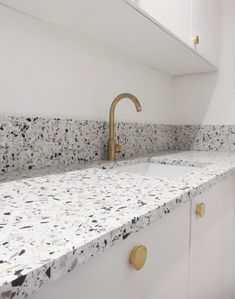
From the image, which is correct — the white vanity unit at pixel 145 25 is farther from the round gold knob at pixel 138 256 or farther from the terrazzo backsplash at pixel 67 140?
the round gold knob at pixel 138 256

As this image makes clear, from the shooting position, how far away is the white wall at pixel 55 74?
81 centimetres

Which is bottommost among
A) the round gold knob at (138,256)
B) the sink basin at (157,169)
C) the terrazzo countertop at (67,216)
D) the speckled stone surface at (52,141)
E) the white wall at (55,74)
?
the round gold knob at (138,256)

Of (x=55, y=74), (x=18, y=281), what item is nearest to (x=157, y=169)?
(x=55, y=74)

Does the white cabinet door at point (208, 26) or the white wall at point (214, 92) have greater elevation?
the white cabinet door at point (208, 26)

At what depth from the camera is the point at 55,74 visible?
0.96 m

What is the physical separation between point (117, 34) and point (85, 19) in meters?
0.18

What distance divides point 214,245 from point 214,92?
1.11m

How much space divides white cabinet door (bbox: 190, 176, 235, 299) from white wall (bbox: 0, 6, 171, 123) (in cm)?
59

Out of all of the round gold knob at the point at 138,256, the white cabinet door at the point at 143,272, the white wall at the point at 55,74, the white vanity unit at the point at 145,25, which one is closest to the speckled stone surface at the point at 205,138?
the white vanity unit at the point at 145,25

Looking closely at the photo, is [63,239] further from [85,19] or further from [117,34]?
[117,34]

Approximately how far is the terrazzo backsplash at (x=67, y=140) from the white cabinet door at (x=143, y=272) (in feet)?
1.61

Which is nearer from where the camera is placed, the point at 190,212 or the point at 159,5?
the point at 190,212

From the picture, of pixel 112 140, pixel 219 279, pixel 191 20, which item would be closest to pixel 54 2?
pixel 112 140

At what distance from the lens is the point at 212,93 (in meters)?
1.70
